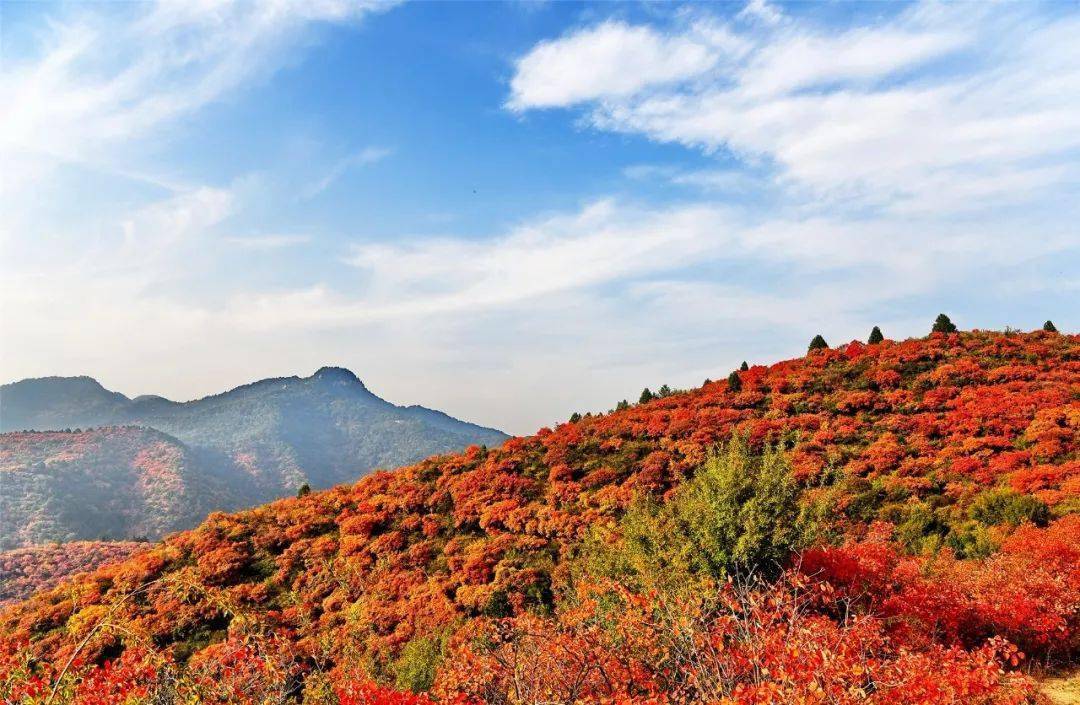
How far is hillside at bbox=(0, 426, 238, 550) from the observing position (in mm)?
65688

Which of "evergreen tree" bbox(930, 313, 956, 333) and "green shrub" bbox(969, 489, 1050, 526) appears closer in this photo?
"green shrub" bbox(969, 489, 1050, 526)

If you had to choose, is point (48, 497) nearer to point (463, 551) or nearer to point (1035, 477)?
point (463, 551)

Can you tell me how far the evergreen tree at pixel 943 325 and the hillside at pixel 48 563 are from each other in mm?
57212

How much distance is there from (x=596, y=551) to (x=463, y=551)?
333 inches

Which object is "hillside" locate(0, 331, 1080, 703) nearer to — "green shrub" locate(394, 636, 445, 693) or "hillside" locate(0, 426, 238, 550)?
"green shrub" locate(394, 636, 445, 693)

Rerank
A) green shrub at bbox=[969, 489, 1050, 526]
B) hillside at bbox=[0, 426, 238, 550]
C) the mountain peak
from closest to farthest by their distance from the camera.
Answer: green shrub at bbox=[969, 489, 1050, 526] → hillside at bbox=[0, 426, 238, 550] → the mountain peak

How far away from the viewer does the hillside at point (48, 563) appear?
40344 millimetres

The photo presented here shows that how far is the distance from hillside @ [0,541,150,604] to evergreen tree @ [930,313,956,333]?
5721 centimetres

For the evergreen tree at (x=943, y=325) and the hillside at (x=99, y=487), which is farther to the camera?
the hillside at (x=99, y=487)

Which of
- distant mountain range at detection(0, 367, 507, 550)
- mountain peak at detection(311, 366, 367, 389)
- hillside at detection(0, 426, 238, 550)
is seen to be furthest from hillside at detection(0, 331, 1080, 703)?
mountain peak at detection(311, 366, 367, 389)

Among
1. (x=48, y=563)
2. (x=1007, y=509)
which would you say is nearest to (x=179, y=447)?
(x=48, y=563)

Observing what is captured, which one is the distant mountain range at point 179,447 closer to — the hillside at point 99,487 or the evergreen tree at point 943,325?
the hillside at point 99,487

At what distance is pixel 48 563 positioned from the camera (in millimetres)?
43469

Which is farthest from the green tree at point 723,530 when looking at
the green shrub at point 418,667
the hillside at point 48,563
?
the hillside at point 48,563
